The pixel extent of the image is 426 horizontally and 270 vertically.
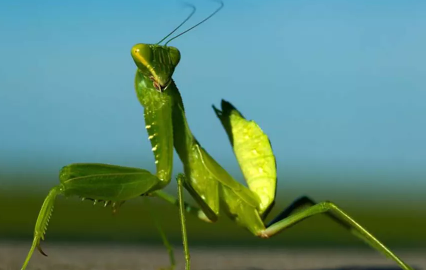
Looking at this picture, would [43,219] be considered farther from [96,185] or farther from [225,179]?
[225,179]

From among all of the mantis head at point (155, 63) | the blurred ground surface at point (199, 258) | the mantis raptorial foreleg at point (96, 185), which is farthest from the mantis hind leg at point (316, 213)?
the blurred ground surface at point (199, 258)

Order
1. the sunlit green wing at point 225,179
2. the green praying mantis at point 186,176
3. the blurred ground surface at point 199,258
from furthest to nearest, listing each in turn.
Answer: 1. the blurred ground surface at point 199,258
2. the sunlit green wing at point 225,179
3. the green praying mantis at point 186,176

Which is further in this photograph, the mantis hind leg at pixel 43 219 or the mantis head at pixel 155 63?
the mantis head at pixel 155 63

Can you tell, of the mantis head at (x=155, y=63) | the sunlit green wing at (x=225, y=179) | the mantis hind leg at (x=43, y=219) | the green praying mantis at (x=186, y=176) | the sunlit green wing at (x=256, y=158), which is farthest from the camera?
the sunlit green wing at (x=256, y=158)

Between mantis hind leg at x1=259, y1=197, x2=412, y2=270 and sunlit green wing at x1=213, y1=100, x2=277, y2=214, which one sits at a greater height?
sunlit green wing at x1=213, y1=100, x2=277, y2=214

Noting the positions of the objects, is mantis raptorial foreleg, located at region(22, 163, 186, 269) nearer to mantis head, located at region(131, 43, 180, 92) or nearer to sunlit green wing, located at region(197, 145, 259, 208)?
sunlit green wing, located at region(197, 145, 259, 208)

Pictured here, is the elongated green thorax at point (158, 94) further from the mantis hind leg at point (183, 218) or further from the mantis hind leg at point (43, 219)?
the mantis hind leg at point (43, 219)

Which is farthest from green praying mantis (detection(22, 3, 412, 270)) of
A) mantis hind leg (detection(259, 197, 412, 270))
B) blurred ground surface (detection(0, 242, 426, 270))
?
blurred ground surface (detection(0, 242, 426, 270))
